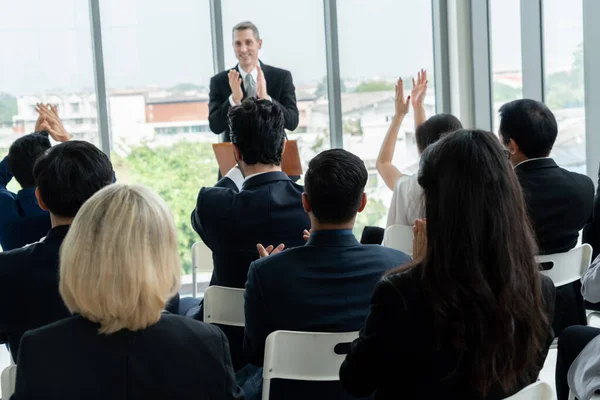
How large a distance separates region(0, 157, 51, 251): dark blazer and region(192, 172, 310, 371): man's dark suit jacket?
2.93 feet

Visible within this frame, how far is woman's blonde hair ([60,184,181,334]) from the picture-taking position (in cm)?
145

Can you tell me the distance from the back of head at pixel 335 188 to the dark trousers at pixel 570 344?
0.90 m

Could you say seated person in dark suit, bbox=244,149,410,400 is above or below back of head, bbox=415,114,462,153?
below

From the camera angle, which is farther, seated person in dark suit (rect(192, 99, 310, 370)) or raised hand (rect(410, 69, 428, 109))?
raised hand (rect(410, 69, 428, 109))

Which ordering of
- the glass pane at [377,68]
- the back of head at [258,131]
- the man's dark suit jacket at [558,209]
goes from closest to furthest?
the back of head at [258,131] < the man's dark suit jacket at [558,209] < the glass pane at [377,68]

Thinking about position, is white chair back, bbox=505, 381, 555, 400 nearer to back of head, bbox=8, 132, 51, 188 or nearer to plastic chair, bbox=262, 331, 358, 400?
plastic chair, bbox=262, 331, 358, 400

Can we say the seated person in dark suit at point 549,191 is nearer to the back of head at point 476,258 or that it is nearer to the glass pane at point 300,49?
the back of head at point 476,258

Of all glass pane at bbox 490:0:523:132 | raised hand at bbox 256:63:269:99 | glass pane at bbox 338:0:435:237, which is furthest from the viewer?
glass pane at bbox 338:0:435:237

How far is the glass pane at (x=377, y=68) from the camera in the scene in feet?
20.6

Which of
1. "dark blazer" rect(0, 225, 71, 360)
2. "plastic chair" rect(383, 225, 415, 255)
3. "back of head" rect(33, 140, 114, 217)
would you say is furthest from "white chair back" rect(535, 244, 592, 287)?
"dark blazer" rect(0, 225, 71, 360)

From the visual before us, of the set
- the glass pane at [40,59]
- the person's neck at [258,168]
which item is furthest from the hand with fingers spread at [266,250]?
the glass pane at [40,59]

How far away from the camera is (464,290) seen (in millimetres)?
1509

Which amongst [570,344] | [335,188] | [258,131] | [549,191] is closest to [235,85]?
[258,131]

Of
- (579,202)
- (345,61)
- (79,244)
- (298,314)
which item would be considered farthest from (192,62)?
(79,244)
